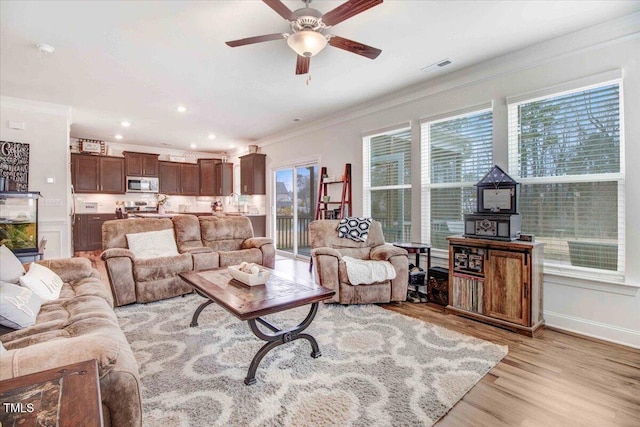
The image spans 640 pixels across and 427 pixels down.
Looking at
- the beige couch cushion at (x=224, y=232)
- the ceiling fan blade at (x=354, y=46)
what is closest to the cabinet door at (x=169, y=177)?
the beige couch cushion at (x=224, y=232)

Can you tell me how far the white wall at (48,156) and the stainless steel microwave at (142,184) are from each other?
2.79 meters

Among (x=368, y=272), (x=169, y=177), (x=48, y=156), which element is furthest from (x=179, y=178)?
(x=368, y=272)

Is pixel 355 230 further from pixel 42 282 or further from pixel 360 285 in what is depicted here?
pixel 42 282

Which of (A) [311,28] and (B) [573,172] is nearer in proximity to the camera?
(A) [311,28]

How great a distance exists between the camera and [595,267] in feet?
9.15

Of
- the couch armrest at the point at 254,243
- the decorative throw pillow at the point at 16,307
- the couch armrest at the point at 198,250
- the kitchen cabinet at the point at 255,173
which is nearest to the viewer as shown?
the decorative throw pillow at the point at 16,307

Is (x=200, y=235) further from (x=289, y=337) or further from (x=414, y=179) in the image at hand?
(x=414, y=179)

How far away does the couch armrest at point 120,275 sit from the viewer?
11.0 feet

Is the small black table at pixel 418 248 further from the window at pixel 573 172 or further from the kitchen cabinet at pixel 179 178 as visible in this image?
the kitchen cabinet at pixel 179 178

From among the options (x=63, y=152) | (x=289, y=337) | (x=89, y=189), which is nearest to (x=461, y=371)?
(x=289, y=337)

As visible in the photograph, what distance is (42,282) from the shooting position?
222cm

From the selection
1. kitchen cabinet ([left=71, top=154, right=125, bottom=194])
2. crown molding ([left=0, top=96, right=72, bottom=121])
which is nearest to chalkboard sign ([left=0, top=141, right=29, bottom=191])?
→ crown molding ([left=0, top=96, right=72, bottom=121])

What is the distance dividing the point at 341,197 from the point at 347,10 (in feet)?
11.1

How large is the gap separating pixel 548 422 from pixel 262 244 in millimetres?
3559
